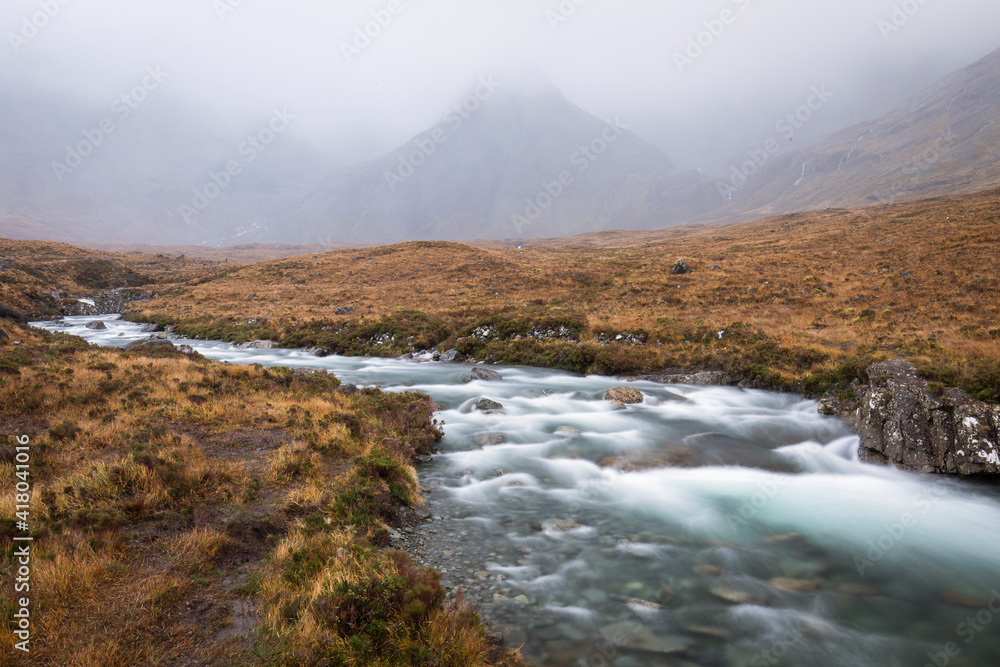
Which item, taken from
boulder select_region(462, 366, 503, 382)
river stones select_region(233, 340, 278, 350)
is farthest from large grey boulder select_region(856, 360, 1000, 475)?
river stones select_region(233, 340, 278, 350)

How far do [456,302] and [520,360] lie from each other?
1884 cm

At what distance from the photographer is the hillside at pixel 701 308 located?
20.6 metres

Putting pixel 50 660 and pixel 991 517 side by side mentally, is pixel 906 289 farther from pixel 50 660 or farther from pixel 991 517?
pixel 50 660

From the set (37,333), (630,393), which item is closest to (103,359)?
(37,333)

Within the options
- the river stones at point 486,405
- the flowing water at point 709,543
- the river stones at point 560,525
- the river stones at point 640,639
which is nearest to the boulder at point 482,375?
the river stones at point 486,405

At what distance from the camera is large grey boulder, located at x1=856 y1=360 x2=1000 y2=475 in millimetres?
11227

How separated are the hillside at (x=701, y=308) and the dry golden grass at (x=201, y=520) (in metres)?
15.2

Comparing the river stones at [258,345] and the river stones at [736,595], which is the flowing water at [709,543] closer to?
the river stones at [736,595]

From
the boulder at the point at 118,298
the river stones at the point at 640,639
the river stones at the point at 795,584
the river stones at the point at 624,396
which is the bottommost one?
the river stones at the point at 640,639

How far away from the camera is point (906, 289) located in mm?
30469

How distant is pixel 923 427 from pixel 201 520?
55.1ft

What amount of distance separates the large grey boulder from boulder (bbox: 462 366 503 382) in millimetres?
14547

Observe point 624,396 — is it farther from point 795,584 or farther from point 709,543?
point 795,584

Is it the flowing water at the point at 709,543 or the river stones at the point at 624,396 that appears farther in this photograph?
the river stones at the point at 624,396
